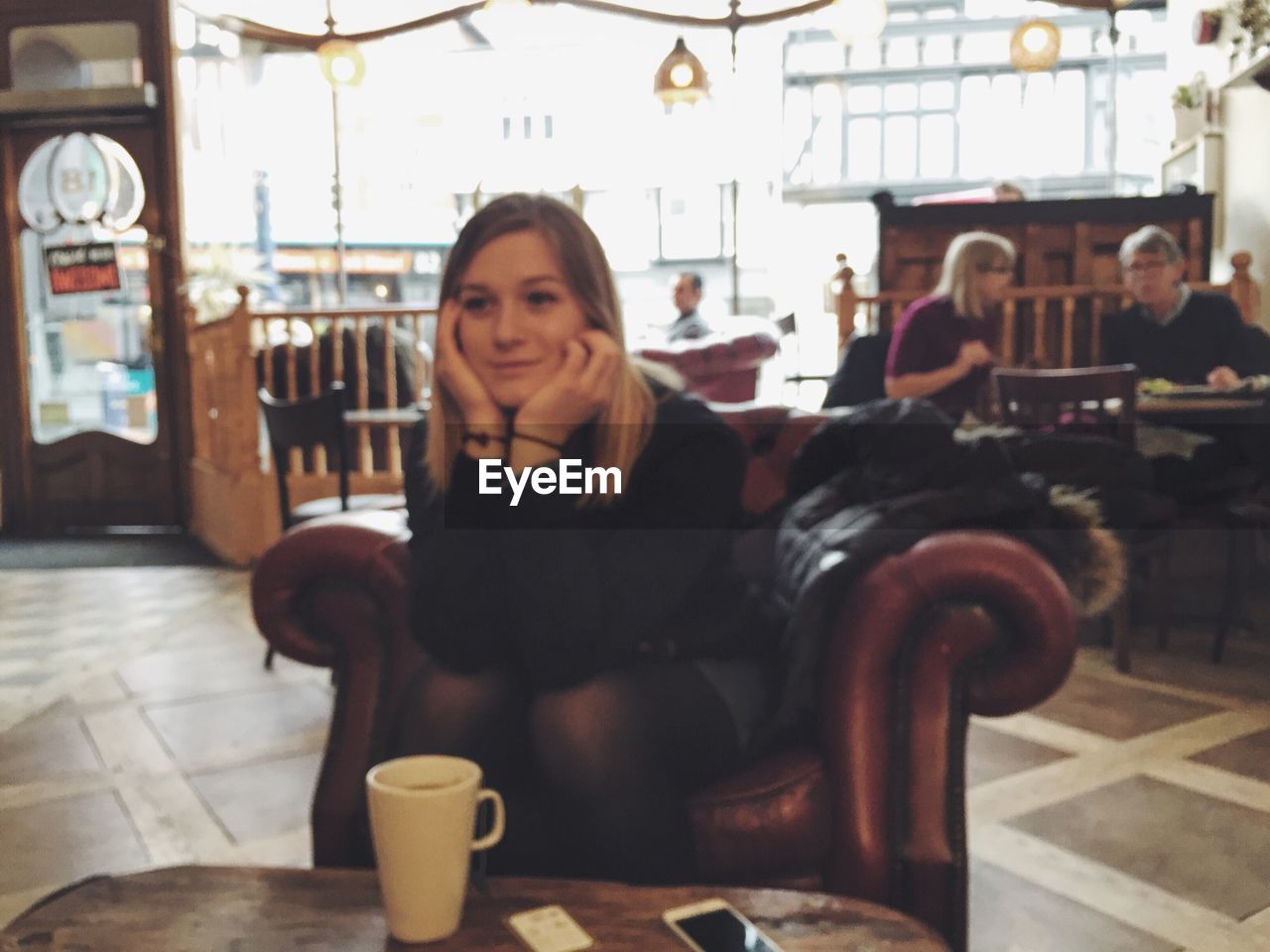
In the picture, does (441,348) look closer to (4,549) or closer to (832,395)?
(832,395)

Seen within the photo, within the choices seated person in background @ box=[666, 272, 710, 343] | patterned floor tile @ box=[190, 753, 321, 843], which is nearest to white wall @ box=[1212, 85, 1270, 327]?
seated person in background @ box=[666, 272, 710, 343]

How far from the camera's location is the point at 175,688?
10.3 feet

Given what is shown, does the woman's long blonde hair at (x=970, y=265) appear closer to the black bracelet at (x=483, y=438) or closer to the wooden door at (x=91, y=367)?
the black bracelet at (x=483, y=438)

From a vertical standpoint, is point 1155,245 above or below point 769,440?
above

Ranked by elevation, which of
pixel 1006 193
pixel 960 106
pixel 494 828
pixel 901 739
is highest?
pixel 960 106

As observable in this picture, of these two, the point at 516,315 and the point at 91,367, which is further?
the point at 91,367

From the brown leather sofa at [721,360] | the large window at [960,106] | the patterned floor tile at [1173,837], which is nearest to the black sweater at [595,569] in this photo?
the patterned floor tile at [1173,837]

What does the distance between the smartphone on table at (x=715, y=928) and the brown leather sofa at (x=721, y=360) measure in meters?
3.65

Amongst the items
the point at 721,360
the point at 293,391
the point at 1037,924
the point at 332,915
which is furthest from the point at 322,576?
the point at 293,391

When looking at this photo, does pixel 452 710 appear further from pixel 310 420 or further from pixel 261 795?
pixel 310 420

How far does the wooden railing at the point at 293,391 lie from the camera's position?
16.5 ft

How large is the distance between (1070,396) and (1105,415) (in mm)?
316

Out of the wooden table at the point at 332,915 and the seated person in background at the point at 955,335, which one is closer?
the wooden table at the point at 332,915

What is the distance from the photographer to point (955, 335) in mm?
3516
